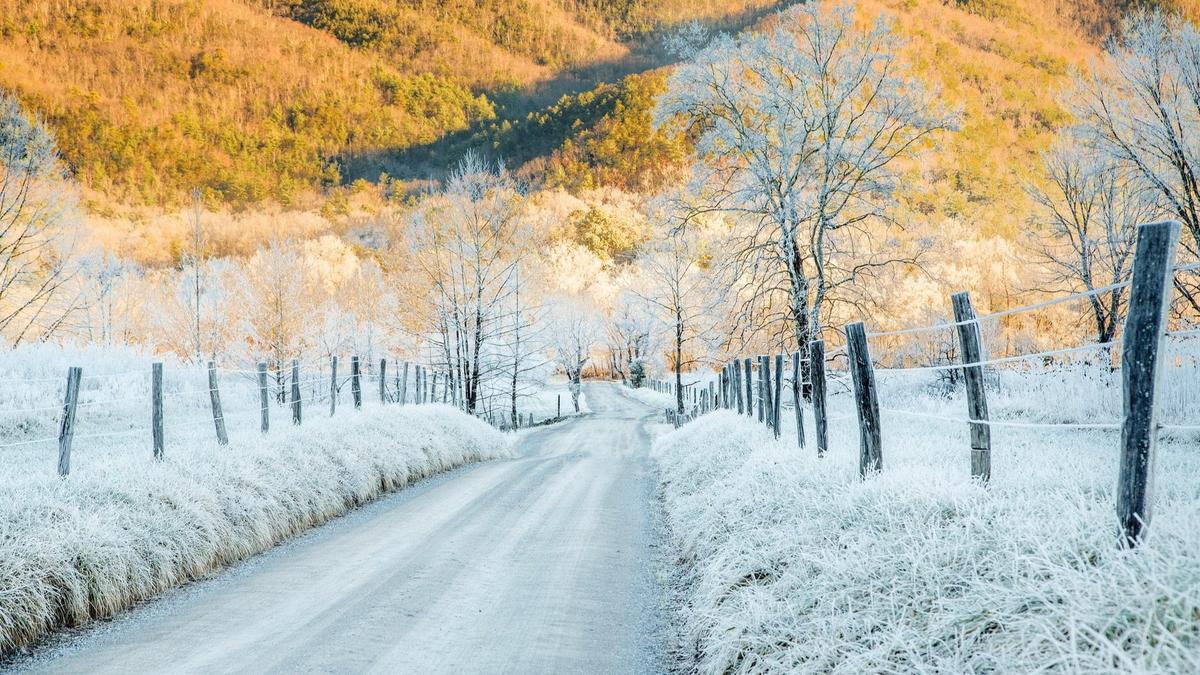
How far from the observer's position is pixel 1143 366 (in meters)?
2.90

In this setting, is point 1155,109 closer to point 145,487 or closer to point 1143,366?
point 1143,366

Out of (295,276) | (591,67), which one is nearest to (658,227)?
(295,276)

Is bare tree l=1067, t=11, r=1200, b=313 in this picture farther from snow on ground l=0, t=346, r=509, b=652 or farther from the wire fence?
the wire fence

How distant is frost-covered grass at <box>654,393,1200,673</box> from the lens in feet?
7.26

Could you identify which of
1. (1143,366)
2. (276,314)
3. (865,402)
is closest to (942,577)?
(1143,366)

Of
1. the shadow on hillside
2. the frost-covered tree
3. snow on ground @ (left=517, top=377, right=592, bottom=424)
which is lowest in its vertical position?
snow on ground @ (left=517, top=377, right=592, bottom=424)

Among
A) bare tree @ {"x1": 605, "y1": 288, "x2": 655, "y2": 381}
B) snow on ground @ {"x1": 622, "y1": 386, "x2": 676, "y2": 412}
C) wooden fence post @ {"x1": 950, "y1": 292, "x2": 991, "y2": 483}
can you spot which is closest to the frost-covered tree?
snow on ground @ {"x1": 622, "y1": 386, "x2": 676, "y2": 412}

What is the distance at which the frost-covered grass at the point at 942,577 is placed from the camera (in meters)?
2.21

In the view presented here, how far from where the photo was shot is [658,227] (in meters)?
18.0

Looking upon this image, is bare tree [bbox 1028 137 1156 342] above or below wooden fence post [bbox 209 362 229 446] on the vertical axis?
above

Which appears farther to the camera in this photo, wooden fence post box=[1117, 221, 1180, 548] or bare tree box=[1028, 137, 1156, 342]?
bare tree box=[1028, 137, 1156, 342]

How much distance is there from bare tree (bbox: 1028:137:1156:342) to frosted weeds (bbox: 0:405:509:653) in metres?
21.1

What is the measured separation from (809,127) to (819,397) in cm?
1053

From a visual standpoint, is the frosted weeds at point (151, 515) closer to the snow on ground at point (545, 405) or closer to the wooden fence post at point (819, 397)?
the wooden fence post at point (819, 397)
